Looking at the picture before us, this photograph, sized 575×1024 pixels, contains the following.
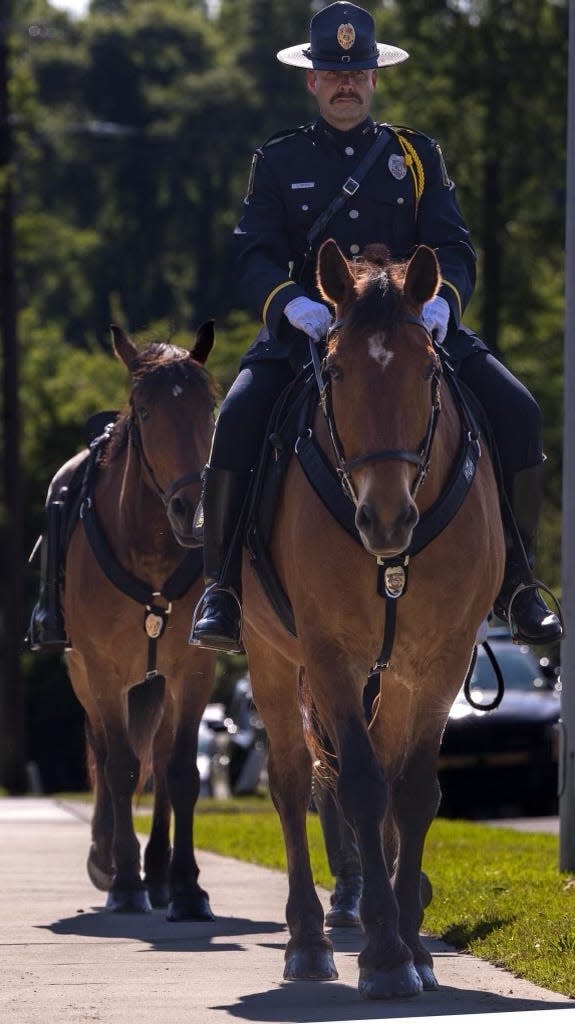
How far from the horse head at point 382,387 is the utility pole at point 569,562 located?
469 cm

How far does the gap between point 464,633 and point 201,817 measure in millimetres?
11662

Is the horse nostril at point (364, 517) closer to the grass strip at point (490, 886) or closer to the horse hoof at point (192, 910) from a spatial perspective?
the grass strip at point (490, 886)

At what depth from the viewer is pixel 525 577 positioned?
923 cm

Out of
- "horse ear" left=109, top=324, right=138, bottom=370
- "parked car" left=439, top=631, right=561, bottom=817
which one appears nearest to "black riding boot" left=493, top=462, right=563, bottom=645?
"horse ear" left=109, top=324, right=138, bottom=370

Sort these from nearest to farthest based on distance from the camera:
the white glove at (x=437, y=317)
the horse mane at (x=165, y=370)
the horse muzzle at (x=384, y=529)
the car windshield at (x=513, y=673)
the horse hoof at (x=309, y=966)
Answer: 1. the horse muzzle at (x=384, y=529)
2. the white glove at (x=437, y=317)
3. the horse hoof at (x=309, y=966)
4. the horse mane at (x=165, y=370)
5. the car windshield at (x=513, y=673)

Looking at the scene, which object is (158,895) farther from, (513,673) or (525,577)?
(513,673)

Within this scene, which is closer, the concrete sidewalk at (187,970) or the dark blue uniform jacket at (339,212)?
the concrete sidewalk at (187,970)

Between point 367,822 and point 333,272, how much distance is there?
189 cm

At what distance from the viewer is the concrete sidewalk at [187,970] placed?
7633mm

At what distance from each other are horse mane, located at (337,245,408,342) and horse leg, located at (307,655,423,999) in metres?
1.20

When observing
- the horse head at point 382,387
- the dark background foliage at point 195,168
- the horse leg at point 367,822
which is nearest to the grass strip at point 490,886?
the horse leg at point 367,822

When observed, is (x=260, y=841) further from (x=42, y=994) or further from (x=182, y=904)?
(x=42, y=994)

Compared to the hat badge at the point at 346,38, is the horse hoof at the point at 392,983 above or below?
below

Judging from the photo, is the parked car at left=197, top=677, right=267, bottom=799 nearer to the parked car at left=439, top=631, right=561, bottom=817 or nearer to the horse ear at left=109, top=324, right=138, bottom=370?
the parked car at left=439, top=631, right=561, bottom=817
